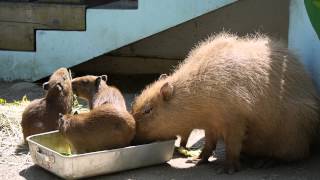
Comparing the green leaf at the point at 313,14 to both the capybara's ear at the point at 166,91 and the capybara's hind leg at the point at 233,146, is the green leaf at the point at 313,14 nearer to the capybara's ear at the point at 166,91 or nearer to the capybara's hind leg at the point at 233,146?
the capybara's hind leg at the point at 233,146

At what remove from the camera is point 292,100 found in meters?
5.43

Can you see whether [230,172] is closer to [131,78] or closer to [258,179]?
[258,179]

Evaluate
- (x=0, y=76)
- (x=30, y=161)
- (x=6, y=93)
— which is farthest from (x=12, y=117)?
(x=0, y=76)

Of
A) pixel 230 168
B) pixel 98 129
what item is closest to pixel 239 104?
pixel 230 168

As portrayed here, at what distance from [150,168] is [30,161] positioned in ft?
3.48

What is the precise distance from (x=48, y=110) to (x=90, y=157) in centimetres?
101

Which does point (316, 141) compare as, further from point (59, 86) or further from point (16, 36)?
point (16, 36)

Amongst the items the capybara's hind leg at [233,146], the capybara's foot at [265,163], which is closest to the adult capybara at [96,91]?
the capybara's hind leg at [233,146]

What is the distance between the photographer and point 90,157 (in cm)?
505

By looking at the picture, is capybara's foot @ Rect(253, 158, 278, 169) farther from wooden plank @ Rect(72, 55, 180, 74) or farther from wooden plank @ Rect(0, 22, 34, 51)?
wooden plank @ Rect(0, 22, 34, 51)

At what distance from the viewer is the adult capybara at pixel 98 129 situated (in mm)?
5215

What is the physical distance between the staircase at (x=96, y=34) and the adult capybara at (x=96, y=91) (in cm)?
169

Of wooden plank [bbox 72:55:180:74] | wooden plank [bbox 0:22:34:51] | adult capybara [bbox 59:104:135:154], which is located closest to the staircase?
wooden plank [bbox 0:22:34:51]

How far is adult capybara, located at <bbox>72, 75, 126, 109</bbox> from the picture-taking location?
19.2ft
